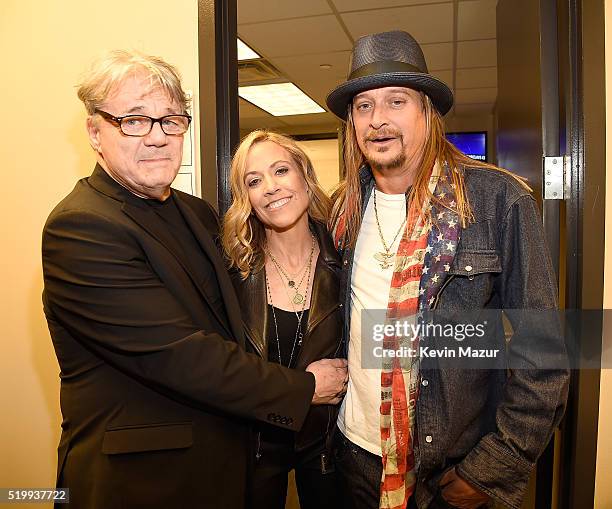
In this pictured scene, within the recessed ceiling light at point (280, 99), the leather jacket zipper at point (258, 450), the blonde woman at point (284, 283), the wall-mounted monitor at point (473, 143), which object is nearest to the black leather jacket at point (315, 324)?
the blonde woman at point (284, 283)

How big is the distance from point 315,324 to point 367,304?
0.20 meters

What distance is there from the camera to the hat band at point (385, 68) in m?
1.32

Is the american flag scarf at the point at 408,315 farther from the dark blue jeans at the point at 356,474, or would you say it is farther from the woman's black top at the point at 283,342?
the woman's black top at the point at 283,342

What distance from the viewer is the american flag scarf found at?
123 centimetres

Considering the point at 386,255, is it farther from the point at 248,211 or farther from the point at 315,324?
the point at 248,211

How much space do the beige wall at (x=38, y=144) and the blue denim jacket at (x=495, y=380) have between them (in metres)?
1.06

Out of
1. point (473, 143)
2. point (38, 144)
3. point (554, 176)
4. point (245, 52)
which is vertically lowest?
point (554, 176)

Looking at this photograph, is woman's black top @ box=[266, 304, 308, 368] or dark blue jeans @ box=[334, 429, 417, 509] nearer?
dark blue jeans @ box=[334, 429, 417, 509]

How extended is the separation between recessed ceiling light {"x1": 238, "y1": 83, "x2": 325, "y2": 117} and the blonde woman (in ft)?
11.5

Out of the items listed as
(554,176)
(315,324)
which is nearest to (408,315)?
(315,324)

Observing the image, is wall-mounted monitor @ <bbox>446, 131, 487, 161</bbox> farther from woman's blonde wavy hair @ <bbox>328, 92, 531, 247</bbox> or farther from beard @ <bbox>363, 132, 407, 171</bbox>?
beard @ <bbox>363, 132, 407, 171</bbox>

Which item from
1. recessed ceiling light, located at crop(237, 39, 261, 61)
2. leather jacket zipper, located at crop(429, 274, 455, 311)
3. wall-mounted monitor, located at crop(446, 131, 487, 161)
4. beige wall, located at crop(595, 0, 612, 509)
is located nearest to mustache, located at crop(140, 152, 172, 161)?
leather jacket zipper, located at crop(429, 274, 455, 311)

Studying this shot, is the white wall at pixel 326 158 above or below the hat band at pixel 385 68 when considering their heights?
above

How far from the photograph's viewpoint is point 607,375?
153 cm
